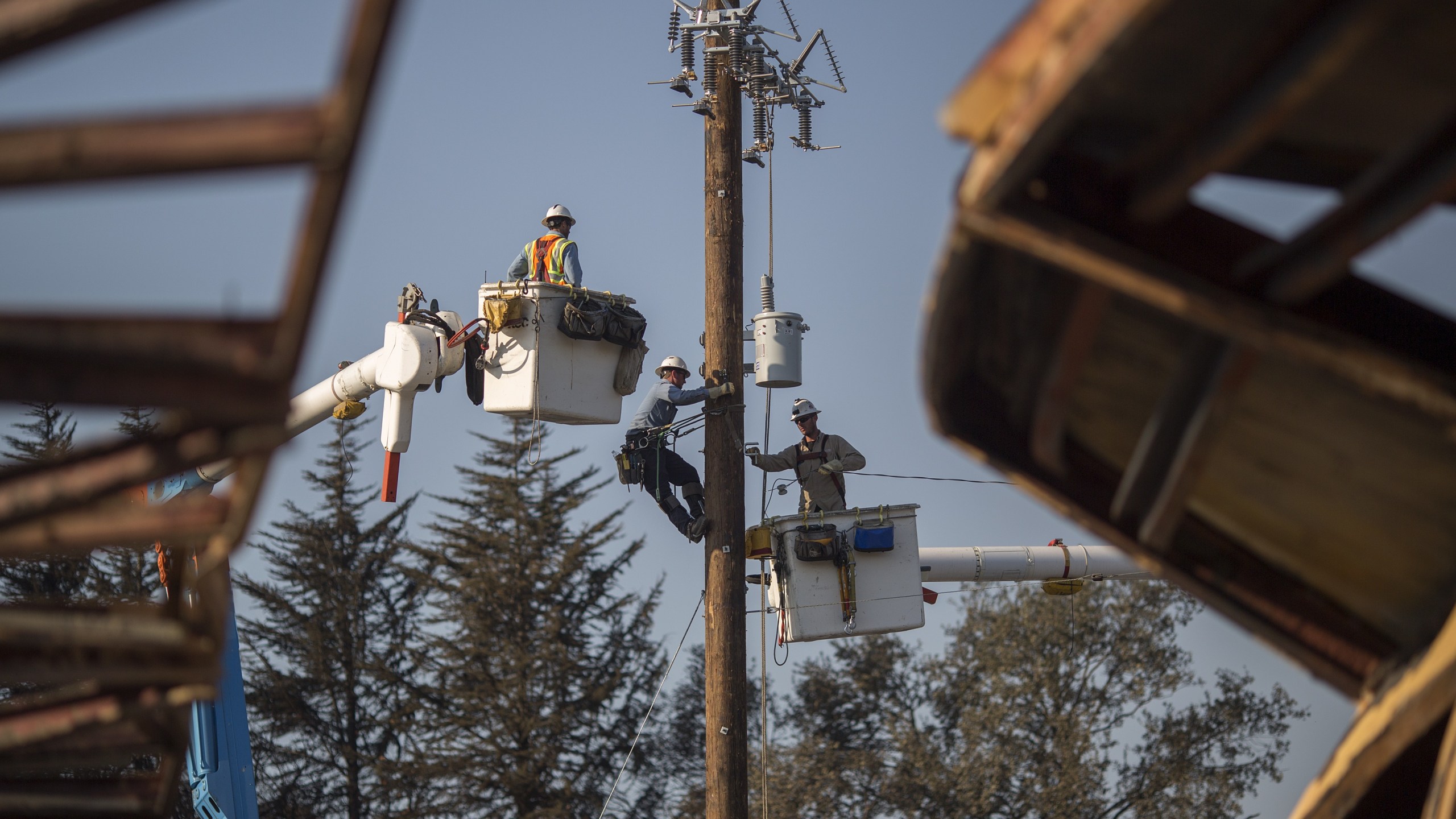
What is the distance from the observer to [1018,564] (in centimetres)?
1377

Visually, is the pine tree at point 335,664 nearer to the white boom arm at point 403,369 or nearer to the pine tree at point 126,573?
the pine tree at point 126,573

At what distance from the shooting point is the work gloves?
12023 millimetres

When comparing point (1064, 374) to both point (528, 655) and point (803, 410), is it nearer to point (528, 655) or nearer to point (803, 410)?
point (803, 410)

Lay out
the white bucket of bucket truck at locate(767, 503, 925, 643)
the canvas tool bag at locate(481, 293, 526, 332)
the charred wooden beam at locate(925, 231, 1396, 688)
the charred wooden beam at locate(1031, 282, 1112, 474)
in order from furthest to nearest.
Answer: the white bucket of bucket truck at locate(767, 503, 925, 643) < the canvas tool bag at locate(481, 293, 526, 332) < the charred wooden beam at locate(925, 231, 1396, 688) < the charred wooden beam at locate(1031, 282, 1112, 474)

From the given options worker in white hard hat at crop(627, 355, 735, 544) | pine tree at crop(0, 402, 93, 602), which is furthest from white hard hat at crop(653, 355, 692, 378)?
pine tree at crop(0, 402, 93, 602)

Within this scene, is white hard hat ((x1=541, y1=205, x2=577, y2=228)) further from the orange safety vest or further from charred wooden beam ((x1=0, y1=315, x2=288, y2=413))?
charred wooden beam ((x1=0, y1=315, x2=288, y2=413))

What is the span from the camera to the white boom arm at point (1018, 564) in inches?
516

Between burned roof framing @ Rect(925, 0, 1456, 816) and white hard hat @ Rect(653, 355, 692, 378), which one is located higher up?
white hard hat @ Rect(653, 355, 692, 378)

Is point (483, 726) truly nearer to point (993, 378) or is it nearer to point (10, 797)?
point (10, 797)

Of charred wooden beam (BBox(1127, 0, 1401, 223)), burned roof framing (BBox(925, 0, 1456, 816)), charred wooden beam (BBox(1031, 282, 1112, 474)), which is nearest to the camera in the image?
charred wooden beam (BBox(1127, 0, 1401, 223))

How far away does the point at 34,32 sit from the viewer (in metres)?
2.90

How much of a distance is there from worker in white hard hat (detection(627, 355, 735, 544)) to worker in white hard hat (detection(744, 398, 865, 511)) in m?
0.73

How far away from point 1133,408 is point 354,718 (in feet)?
103

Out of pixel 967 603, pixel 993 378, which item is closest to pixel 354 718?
pixel 967 603
